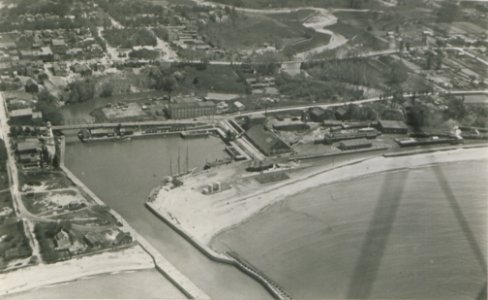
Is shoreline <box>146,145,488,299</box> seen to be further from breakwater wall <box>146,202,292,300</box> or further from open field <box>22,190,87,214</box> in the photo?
open field <box>22,190,87,214</box>

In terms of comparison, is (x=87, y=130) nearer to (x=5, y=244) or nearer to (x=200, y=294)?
(x=5, y=244)

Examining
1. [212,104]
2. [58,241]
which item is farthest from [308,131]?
[58,241]

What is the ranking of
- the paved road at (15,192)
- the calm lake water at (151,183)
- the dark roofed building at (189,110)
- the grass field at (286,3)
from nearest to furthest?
the calm lake water at (151,183)
the paved road at (15,192)
the dark roofed building at (189,110)
the grass field at (286,3)

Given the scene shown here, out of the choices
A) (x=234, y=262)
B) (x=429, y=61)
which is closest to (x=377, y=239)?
(x=234, y=262)

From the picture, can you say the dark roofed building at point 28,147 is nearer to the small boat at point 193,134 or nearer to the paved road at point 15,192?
the paved road at point 15,192

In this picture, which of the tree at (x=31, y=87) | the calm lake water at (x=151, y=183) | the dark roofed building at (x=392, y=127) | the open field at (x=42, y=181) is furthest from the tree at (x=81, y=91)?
the dark roofed building at (x=392, y=127)

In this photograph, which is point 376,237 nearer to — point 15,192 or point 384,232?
point 384,232
